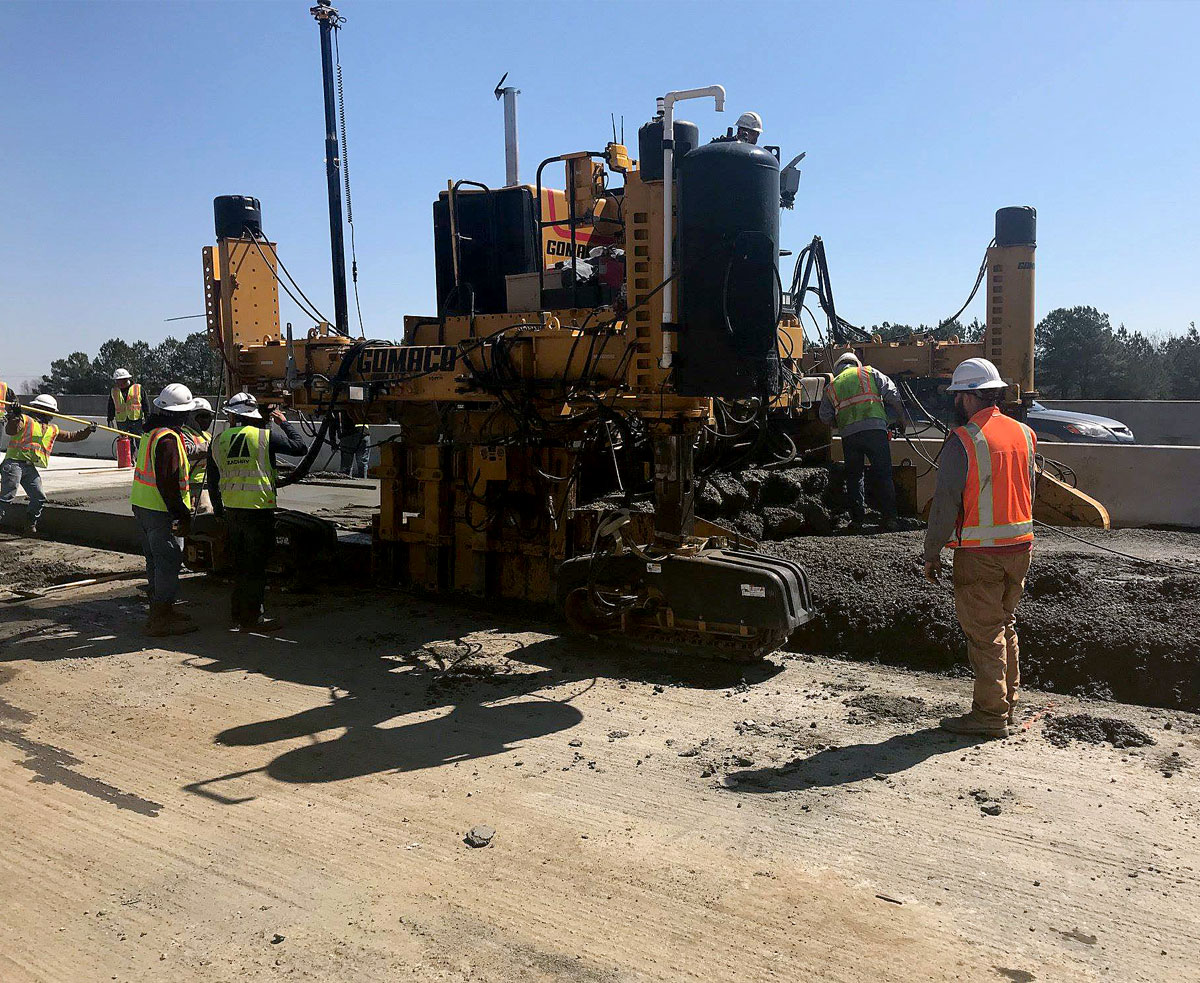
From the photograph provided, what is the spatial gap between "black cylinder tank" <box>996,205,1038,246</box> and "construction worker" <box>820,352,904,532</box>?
4825 mm

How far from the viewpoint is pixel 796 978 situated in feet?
10.1

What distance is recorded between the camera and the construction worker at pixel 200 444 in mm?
7863

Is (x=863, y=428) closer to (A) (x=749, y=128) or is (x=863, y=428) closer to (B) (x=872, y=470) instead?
(B) (x=872, y=470)

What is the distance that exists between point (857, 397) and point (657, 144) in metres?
4.30

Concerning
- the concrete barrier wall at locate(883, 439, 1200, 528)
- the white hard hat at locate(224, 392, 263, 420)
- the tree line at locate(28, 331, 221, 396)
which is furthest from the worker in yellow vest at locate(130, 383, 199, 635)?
the tree line at locate(28, 331, 221, 396)

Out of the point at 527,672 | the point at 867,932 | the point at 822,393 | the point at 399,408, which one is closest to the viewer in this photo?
the point at 867,932

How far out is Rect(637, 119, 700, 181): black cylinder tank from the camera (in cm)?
576

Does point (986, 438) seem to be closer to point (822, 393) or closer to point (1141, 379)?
point (822, 393)

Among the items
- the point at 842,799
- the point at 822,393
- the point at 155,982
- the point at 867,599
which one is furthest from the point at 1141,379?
the point at 155,982

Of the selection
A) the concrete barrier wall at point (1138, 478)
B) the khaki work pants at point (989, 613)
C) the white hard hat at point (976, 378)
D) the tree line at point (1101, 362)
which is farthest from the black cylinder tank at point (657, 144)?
the tree line at point (1101, 362)

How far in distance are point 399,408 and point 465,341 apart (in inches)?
51.2

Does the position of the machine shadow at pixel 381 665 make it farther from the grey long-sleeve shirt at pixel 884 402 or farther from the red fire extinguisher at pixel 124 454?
the red fire extinguisher at pixel 124 454

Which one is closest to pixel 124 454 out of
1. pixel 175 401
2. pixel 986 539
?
pixel 175 401

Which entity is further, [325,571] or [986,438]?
[325,571]
